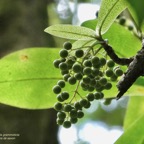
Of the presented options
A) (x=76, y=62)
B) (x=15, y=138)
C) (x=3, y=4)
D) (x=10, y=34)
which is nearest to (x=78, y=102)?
(x=76, y=62)

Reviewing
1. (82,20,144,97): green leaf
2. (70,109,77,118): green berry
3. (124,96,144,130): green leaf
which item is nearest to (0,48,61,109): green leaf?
(82,20,144,97): green leaf

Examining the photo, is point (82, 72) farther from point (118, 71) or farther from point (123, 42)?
point (123, 42)

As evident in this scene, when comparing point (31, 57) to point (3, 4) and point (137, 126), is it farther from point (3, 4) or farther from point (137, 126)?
point (3, 4)

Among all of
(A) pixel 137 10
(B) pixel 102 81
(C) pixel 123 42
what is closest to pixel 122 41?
(C) pixel 123 42

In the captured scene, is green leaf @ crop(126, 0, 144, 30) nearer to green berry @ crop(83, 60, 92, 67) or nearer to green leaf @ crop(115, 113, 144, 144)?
green berry @ crop(83, 60, 92, 67)

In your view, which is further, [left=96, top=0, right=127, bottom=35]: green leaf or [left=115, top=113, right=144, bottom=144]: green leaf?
[left=115, top=113, right=144, bottom=144]: green leaf

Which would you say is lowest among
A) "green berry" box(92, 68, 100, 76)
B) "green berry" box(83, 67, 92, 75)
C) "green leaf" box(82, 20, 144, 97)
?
"green leaf" box(82, 20, 144, 97)
